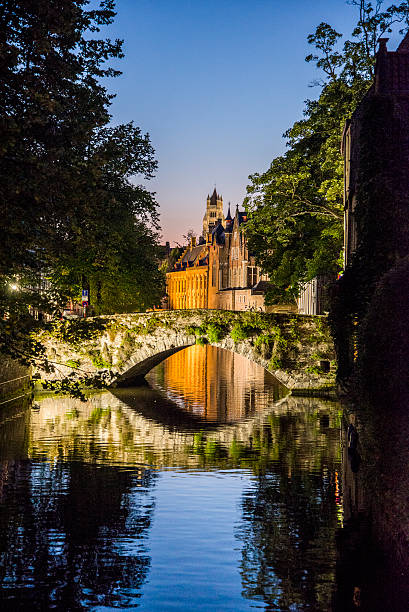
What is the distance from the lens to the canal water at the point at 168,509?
861cm

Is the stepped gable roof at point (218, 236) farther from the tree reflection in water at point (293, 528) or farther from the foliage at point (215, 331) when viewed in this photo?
the tree reflection in water at point (293, 528)

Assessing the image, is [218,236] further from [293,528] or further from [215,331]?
[293,528]

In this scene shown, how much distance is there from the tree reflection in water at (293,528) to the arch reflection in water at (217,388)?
6.10 metres

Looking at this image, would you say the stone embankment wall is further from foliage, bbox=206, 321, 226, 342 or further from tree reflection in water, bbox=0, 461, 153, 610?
tree reflection in water, bbox=0, 461, 153, 610

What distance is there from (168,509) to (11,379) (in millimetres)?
12388

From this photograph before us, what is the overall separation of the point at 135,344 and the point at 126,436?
917 cm

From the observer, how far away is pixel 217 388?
3092cm

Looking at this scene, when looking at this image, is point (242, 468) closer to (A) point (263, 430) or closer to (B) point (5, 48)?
(A) point (263, 430)

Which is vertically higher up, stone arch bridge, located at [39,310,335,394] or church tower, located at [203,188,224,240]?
church tower, located at [203,188,224,240]

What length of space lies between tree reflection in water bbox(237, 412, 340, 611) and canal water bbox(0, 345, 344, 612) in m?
0.02

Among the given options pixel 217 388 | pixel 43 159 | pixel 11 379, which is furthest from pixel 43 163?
pixel 217 388

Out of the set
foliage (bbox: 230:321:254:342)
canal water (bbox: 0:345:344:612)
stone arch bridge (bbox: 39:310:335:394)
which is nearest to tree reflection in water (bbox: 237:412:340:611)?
canal water (bbox: 0:345:344:612)

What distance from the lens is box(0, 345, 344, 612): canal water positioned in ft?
28.2

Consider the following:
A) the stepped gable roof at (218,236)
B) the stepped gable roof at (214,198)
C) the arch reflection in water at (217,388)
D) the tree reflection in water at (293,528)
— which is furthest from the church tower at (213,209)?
the tree reflection in water at (293,528)
